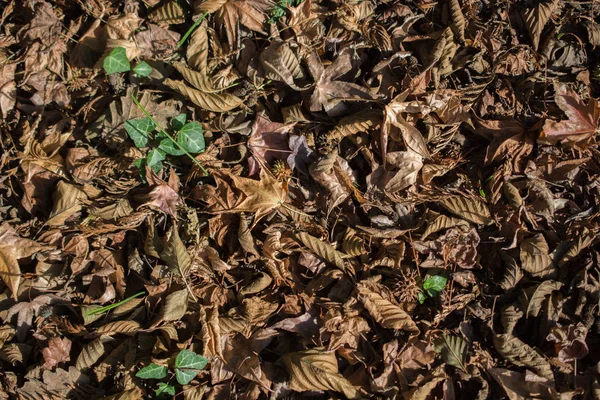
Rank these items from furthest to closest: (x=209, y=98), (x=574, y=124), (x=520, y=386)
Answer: (x=209, y=98)
(x=574, y=124)
(x=520, y=386)

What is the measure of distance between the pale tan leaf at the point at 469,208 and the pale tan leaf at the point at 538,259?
211 mm

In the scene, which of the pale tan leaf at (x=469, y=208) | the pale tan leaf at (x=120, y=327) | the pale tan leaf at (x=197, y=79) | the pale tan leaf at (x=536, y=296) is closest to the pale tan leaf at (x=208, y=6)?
the pale tan leaf at (x=197, y=79)

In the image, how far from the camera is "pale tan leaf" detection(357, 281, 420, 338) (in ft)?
6.78

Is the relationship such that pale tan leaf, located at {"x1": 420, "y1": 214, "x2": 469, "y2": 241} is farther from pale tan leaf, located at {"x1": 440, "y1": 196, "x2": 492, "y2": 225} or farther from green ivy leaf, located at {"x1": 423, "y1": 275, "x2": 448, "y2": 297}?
green ivy leaf, located at {"x1": 423, "y1": 275, "x2": 448, "y2": 297}

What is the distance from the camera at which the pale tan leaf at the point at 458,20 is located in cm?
217

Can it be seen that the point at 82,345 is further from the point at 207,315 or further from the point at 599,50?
the point at 599,50

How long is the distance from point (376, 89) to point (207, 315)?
131 cm

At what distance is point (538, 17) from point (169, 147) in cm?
185

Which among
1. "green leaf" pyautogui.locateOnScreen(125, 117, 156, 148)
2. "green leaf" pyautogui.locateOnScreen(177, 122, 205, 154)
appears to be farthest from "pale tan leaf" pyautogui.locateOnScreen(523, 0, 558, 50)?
"green leaf" pyautogui.locateOnScreen(125, 117, 156, 148)

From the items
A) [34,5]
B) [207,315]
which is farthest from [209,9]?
[207,315]

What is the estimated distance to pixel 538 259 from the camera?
2.07 meters

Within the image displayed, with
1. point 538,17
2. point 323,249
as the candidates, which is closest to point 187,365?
point 323,249

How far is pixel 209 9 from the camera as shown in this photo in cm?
222

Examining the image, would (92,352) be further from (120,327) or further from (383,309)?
(383,309)
